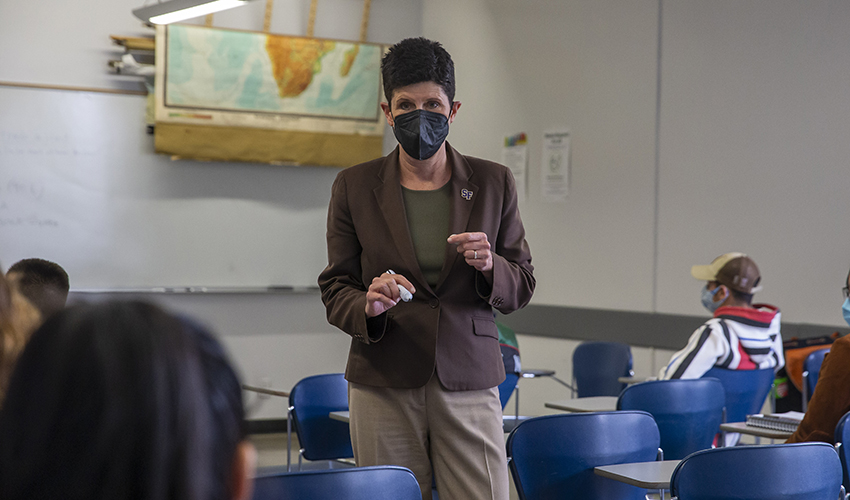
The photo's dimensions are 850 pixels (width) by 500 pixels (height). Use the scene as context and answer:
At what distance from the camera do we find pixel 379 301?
1.58 m

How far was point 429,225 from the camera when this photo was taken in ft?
5.75

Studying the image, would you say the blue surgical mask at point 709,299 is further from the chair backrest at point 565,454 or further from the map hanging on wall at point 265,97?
the map hanging on wall at point 265,97

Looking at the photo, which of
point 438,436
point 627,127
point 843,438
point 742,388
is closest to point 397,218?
point 438,436

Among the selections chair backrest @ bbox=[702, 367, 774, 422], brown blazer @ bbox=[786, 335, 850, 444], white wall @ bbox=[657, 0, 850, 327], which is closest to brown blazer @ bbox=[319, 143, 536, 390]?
brown blazer @ bbox=[786, 335, 850, 444]

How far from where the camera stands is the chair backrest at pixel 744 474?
190cm

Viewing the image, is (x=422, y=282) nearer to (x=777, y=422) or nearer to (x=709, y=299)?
(x=777, y=422)

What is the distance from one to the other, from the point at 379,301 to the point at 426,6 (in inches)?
225

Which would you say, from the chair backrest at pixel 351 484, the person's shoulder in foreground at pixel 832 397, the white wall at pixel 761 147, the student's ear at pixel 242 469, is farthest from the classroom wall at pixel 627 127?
the student's ear at pixel 242 469

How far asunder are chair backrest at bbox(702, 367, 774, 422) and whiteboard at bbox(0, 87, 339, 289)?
3617 mm

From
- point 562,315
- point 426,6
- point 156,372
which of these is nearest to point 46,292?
point 156,372

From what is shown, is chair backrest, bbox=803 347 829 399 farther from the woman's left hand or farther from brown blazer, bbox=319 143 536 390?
the woman's left hand

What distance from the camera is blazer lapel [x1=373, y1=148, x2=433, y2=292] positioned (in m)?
1.71

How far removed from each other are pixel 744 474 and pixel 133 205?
499cm

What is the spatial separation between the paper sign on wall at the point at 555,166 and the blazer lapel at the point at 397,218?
4.12m
